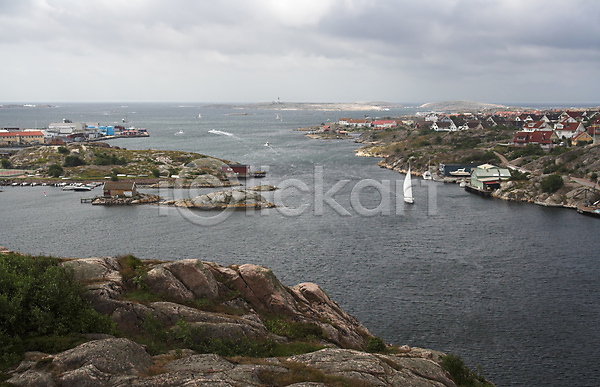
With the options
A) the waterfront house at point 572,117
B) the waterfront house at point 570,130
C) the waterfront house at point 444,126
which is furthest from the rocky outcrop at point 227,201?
the waterfront house at point 572,117

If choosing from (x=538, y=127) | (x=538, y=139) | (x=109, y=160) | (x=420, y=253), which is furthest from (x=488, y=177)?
(x=109, y=160)

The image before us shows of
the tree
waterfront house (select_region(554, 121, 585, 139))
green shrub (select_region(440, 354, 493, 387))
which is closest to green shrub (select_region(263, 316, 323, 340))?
green shrub (select_region(440, 354, 493, 387))

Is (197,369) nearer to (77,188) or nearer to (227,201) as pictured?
(227,201)

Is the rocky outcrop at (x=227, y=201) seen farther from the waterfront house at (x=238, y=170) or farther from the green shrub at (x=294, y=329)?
the green shrub at (x=294, y=329)

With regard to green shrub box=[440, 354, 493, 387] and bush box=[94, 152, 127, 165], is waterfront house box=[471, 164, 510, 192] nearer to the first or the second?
green shrub box=[440, 354, 493, 387]

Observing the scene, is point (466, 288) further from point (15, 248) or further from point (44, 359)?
point (15, 248)

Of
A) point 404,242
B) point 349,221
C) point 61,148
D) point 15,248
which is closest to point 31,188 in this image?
point 61,148
